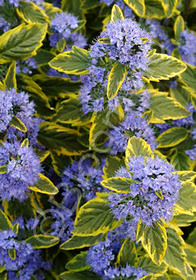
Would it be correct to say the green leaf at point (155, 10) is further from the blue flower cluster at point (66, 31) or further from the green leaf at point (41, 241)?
the green leaf at point (41, 241)

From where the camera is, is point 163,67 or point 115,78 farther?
point 163,67

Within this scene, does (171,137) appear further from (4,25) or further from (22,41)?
(4,25)

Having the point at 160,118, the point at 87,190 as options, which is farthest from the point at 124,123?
the point at 87,190

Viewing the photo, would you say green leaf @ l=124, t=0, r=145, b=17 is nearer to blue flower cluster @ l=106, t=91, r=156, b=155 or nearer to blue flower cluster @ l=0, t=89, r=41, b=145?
blue flower cluster @ l=106, t=91, r=156, b=155

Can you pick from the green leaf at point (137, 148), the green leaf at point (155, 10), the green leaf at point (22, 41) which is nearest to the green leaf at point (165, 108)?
the green leaf at point (137, 148)

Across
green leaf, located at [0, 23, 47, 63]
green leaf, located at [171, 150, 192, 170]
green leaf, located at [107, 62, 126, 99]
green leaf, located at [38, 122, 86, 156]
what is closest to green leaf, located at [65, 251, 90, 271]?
green leaf, located at [38, 122, 86, 156]

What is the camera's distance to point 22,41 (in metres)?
1.14

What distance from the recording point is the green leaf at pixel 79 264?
1.12m

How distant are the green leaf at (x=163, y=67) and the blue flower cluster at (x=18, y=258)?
0.63m

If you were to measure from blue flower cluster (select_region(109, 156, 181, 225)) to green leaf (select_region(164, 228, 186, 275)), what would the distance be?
0.15 meters

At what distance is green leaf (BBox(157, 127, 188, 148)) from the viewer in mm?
1270

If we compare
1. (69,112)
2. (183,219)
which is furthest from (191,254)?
(69,112)

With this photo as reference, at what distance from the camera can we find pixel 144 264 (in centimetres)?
111

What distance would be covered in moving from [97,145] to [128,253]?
36cm
